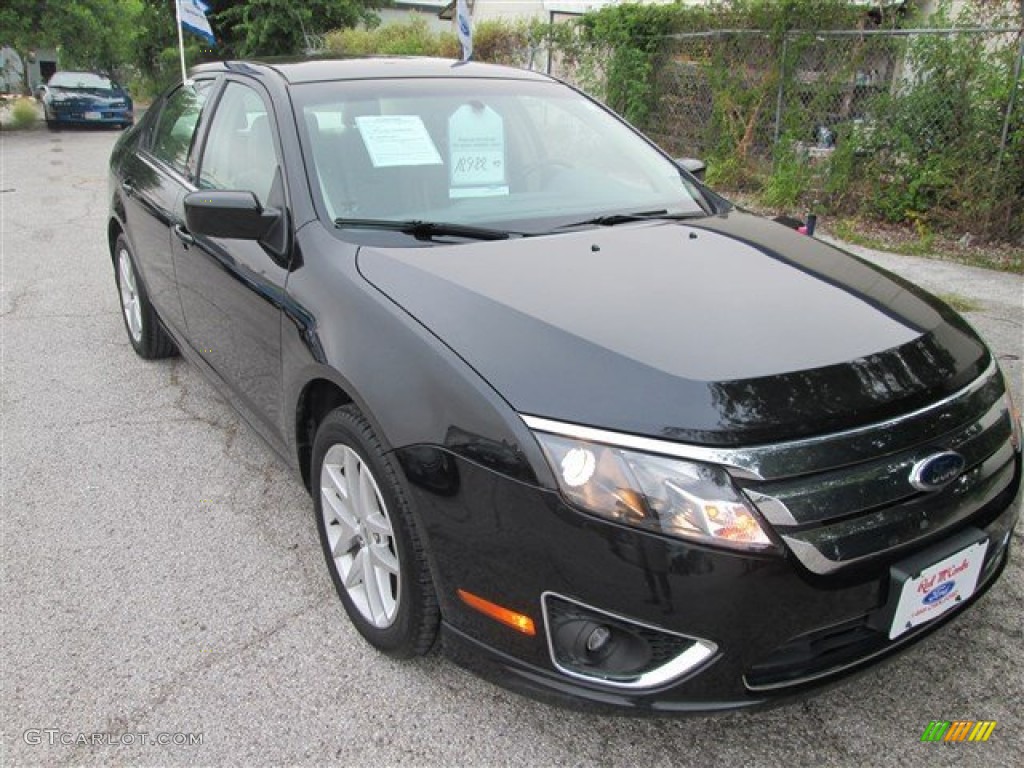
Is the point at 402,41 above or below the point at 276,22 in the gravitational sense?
below

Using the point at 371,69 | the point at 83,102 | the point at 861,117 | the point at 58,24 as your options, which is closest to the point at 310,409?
the point at 371,69

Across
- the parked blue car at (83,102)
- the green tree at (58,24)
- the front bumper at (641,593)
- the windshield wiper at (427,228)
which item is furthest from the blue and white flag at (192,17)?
the parked blue car at (83,102)

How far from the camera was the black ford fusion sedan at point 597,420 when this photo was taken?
1.65 meters

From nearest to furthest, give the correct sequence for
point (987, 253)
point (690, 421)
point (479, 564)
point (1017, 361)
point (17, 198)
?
point (690, 421)
point (479, 564)
point (1017, 361)
point (987, 253)
point (17, 198)

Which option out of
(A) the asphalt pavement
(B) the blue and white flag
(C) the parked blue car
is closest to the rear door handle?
(A) the asphalt pavement

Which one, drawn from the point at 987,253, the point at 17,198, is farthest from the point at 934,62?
the point at 17,198

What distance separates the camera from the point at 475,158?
9.62ft

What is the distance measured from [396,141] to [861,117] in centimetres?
630

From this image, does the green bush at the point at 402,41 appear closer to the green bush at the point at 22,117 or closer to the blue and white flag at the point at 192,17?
the blue and white flag at the point at 192,17

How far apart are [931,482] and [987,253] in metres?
5.90

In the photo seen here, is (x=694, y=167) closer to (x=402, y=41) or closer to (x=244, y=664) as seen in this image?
(x=244, y=664)

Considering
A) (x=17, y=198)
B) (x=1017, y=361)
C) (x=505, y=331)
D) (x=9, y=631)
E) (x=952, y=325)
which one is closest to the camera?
(x=505, y=331)

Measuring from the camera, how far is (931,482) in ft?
5.80

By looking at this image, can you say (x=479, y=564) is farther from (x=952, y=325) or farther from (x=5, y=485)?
(x=5, y=485)
